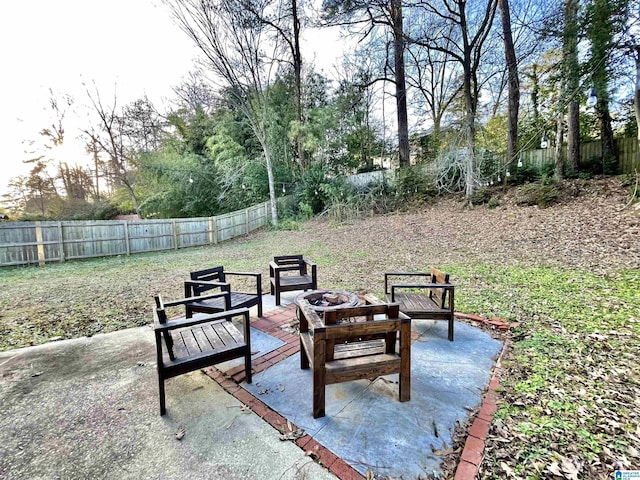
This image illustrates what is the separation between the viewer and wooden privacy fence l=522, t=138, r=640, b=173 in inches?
332

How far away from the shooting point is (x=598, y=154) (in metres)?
9.42

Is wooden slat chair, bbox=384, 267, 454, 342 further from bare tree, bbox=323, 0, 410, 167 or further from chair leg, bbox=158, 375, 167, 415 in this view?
bare tree, bbox=323, 0, 410, 167

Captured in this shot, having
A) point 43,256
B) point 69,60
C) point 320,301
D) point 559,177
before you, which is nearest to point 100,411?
point 320,301

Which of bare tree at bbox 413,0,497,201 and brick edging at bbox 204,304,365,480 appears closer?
brick edging at bbox 204,304,365,480

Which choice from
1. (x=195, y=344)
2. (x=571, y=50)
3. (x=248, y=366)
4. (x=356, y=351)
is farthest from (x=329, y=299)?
(x=571, y=50)

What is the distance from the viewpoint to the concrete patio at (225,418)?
1.59 m

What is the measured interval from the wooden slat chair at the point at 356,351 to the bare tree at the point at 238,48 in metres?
11.8

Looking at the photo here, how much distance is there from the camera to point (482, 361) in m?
2.62

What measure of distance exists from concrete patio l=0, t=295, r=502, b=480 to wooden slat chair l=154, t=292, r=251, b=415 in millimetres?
268

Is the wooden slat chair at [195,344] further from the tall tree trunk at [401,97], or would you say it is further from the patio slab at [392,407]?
the tall tree trunk at [401,97]

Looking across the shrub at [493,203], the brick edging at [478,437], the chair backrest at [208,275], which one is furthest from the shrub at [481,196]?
the chair backrest at [208,275]

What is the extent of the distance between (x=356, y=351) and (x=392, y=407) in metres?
0.45

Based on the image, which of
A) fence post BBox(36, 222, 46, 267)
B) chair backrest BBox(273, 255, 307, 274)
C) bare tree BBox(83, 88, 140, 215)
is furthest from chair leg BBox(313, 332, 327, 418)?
bare tree BBox(83, 88, 140, 215)

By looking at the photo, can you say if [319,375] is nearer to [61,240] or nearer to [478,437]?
[478,437]
